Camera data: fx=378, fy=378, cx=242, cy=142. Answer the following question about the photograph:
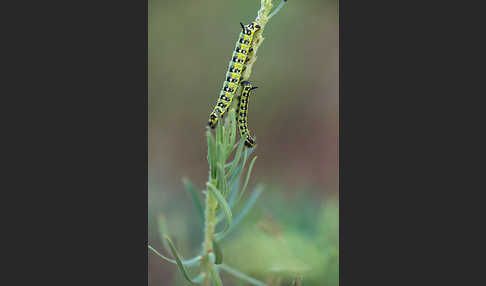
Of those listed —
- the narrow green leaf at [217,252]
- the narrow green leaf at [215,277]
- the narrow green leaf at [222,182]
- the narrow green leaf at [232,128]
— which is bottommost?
the narrow green leaf at [215,277]

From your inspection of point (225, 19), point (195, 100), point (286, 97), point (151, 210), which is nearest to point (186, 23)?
point (225, 19)

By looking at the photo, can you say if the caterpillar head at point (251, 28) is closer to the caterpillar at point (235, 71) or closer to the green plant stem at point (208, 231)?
the caterpillar at point (235, 71)

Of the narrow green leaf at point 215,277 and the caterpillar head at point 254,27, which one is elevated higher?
the caterpillar head at point 254,27

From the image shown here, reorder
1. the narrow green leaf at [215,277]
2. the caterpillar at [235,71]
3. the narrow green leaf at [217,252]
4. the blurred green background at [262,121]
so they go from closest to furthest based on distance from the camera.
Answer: the narrow green leaf at [217,252]
the narrow green leaf at [215,277]
the caterpillar at [235,71]
the blurred green background at [262,121]

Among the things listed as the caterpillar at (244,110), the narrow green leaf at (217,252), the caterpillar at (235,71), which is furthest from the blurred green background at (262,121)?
the narrow green leaf at (217,252)

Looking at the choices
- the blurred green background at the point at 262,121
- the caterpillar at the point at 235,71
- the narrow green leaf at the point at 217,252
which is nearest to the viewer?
the narrow green leaf at the point at 217,252

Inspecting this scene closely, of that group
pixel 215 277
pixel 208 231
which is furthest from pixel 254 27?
pixel 215 277

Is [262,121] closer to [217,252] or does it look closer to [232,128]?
[232,128]

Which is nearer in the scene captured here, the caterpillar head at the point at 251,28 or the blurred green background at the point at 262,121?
the caterpillar head at the point at 251,28
